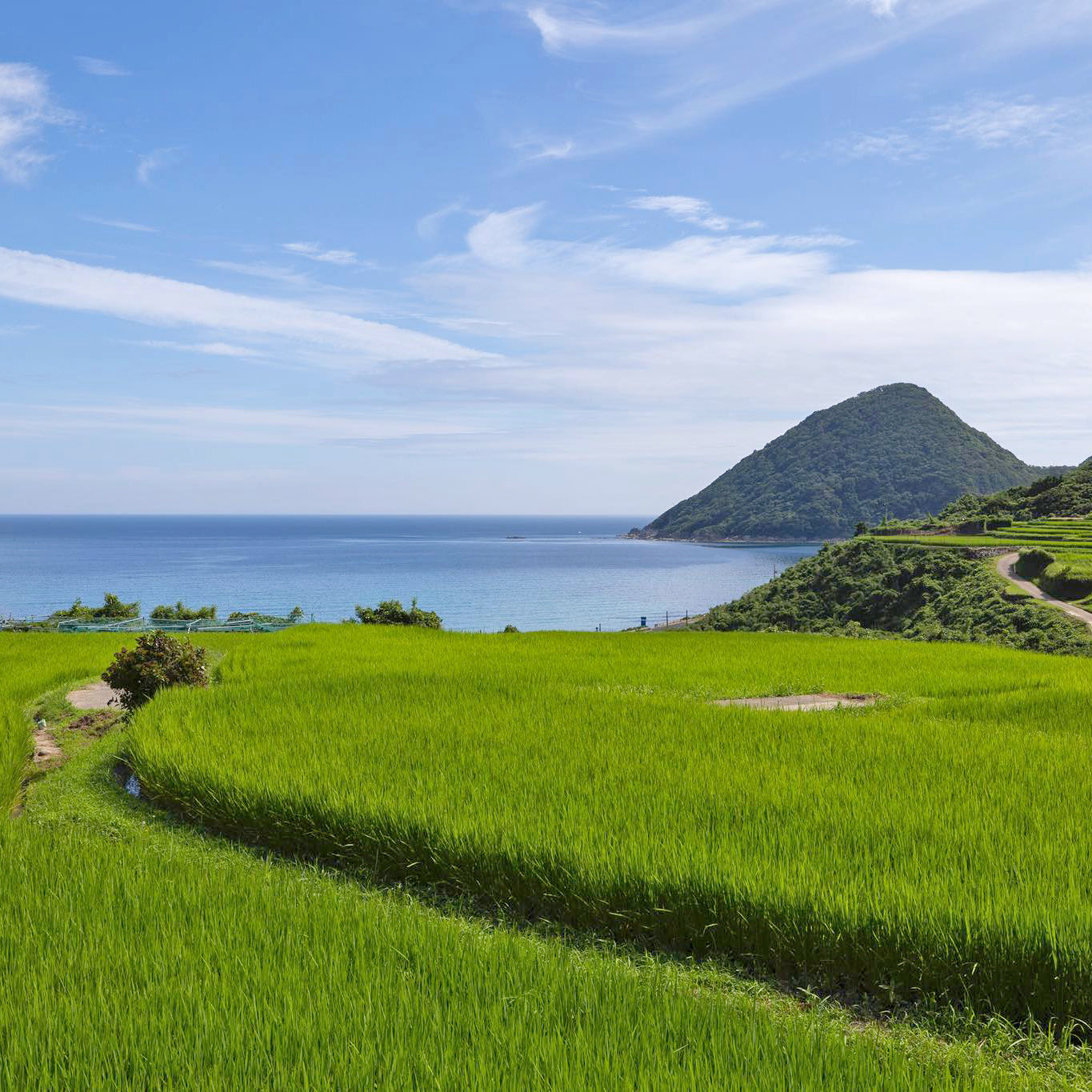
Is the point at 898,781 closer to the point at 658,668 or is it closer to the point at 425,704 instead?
the point at 425,704

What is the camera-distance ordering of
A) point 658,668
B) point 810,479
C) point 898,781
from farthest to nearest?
point 810,479 < point 658,668 < point 898,781

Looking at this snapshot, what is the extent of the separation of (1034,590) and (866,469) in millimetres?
102436

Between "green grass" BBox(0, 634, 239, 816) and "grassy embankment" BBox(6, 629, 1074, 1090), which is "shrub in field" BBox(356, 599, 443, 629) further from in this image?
"grassy embankment" BBox(6, 629, 1074, 1090)

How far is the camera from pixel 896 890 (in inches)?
157

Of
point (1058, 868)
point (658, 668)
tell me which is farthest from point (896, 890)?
point (658, 668)

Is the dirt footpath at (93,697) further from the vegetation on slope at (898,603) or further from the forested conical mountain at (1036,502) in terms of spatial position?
the forested conical mountain at (1036,502)

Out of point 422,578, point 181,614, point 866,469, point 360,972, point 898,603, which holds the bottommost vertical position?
point 422,578

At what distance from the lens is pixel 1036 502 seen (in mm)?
66875

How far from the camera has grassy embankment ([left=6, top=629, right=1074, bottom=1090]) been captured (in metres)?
2.82

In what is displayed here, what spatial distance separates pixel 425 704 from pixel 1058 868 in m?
6.13

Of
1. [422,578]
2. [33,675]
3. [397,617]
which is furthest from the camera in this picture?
[422,578]

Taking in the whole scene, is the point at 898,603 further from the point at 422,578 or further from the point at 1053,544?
the point at 422,578

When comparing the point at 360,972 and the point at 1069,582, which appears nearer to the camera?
the point at 360,972

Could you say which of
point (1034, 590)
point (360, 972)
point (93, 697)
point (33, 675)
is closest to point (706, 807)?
point (360, 972)
